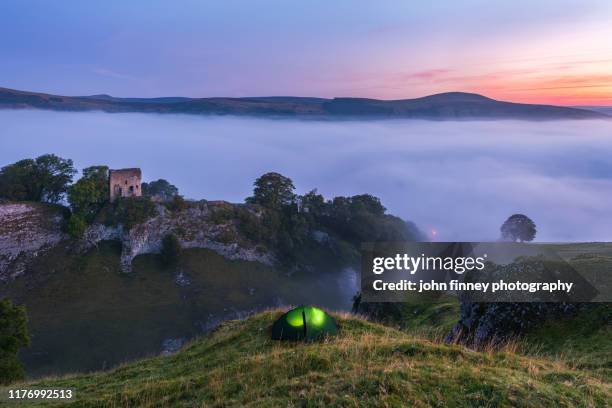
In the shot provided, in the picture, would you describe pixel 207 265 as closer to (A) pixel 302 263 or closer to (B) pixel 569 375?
(A) pixel 302 263

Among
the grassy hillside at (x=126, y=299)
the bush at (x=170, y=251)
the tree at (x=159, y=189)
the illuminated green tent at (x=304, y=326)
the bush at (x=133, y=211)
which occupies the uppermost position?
the illuminated green tent at (x=304, y=326)

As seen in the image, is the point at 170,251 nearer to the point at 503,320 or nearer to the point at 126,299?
the point at 126,299

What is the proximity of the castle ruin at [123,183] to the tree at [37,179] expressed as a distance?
1002cm

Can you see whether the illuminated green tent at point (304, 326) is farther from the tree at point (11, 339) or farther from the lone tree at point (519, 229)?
Answer: the lone tree at point (519, 229)

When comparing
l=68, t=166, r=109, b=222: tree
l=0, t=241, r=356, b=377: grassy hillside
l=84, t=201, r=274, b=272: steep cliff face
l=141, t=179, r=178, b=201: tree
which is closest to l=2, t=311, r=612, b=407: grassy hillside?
l=0, t=241, r=356, b=377: grassy hillside

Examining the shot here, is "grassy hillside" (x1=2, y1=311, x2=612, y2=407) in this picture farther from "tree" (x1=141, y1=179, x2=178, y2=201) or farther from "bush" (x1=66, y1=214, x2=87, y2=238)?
"tree" (x1=141, y1=179, x2=178, y2=201)

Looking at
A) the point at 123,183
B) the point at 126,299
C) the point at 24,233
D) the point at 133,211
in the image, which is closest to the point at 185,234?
the point at 133,211

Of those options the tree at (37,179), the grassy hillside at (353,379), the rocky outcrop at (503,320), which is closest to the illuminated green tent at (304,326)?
the grassy hillside at (353,379)

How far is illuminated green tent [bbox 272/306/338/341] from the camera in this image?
672 inches

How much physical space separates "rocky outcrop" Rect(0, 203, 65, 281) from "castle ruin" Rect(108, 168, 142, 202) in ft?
31.4

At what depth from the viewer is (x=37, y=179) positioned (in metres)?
76.9

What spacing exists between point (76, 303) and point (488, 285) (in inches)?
2259

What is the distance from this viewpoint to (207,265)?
73750 millimetres

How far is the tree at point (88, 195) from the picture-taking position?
7100 cm
